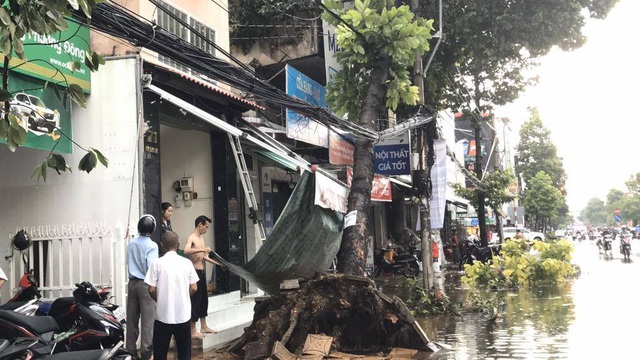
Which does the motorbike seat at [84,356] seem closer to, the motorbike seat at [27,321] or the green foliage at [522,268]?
the motorbike seat at [27,321]

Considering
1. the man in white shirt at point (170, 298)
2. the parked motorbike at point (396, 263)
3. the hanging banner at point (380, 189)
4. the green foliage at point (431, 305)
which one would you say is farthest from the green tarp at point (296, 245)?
the parked motorbike at point (396, 263)

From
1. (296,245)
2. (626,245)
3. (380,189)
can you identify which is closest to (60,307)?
(296,245)

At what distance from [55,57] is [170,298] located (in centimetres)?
386

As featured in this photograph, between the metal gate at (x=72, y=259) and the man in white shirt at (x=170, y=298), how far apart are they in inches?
66.2

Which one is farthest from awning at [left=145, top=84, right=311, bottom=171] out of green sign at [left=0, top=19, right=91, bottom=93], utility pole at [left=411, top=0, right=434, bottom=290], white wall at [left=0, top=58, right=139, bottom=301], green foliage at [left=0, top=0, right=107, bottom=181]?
green foliage at [left=0, top=0, right=107, bottom=181]

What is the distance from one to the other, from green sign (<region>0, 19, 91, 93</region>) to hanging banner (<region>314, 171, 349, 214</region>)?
3384 millimetres

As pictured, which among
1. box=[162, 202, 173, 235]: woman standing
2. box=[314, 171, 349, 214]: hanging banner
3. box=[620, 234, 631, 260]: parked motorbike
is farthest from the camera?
box=[620, 234, 631, 260]: parked motorbike

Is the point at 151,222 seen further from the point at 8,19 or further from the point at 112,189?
the point at 8,19

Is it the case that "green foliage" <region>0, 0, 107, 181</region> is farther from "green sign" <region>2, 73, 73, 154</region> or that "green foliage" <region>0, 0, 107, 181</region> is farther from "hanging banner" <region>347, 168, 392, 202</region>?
"hanging banner" <region>347, 168, 392, 202</region>

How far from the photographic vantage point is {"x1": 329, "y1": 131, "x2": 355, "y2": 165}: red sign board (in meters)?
11.0

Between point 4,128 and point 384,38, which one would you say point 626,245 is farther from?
point 4,128

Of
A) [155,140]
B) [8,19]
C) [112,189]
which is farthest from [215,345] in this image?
[8,19]

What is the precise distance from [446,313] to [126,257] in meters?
6.15

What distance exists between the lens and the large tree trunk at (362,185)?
26.4 feet
